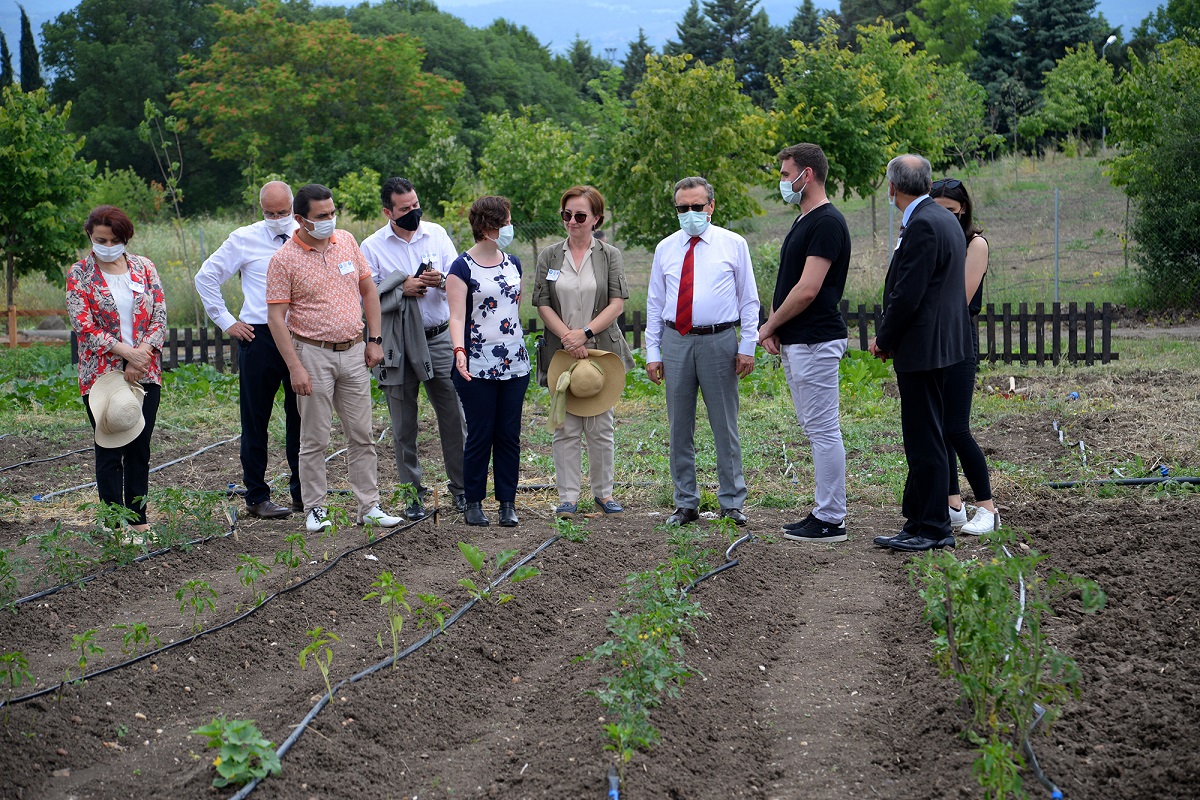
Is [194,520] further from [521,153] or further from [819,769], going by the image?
[521,153]

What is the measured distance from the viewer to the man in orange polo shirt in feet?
18.0

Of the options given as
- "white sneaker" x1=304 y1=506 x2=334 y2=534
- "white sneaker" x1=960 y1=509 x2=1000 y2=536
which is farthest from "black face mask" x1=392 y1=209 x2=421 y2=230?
"white sneaker" x1=960 y1=509 x2=1000 y2=536

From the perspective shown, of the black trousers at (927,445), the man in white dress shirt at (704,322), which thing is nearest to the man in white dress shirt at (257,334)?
the man in white dress shirt at (704,322)

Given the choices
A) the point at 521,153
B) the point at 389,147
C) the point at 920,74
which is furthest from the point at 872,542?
the point at 389,147

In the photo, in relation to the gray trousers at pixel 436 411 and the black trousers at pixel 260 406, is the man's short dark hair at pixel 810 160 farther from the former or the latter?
the black trousers at pixel 260 406

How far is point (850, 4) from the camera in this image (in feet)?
185

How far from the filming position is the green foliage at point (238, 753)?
2.88 meters

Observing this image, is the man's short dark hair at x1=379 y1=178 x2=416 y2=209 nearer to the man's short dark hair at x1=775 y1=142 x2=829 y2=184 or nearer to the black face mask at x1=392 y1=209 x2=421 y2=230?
the black face mask at x1=392 y1=209 x2=421 y2=230

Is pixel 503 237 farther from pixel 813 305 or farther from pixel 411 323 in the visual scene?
pixel 813 305

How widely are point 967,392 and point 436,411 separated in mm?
2868

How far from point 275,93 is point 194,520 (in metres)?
32.7

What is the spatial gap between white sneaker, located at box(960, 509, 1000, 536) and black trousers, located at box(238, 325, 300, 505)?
3.66 metres

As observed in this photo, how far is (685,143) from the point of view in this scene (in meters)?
14.9

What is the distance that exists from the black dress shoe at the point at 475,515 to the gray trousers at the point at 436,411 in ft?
1.20
